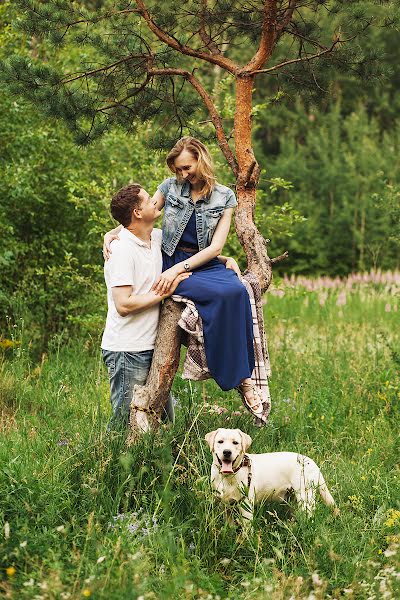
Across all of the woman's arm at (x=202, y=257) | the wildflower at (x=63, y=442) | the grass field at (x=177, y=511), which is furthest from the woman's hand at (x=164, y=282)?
the wildflower at (x=63, y=442)

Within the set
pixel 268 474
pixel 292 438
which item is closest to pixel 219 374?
pixel 268 474

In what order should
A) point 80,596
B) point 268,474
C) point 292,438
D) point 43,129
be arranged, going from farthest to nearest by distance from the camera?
point 43,129 < point 292,438 < point 268,474 < point 80,596

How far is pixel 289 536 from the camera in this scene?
4.39 m

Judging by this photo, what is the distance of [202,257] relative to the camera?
510 centimetres

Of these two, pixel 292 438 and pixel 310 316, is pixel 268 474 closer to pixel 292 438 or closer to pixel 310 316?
pixel 292 438

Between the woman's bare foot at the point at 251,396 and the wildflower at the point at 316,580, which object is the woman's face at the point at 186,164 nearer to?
the woman's bare foot at the point at 251,396

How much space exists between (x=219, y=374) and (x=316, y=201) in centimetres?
1576

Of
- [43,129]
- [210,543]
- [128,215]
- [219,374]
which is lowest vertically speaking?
[210,543]

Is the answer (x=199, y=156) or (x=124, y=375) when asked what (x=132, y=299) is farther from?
(x=199, y=156)

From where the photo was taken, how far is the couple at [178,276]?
16.3 feet

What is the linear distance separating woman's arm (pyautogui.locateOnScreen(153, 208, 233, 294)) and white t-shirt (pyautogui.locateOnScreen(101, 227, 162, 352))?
15 centimetres

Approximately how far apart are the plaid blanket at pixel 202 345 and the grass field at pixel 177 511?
0.26 metres

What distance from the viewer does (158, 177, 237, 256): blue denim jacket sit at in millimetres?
5184

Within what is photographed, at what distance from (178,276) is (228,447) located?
1.13 meters
